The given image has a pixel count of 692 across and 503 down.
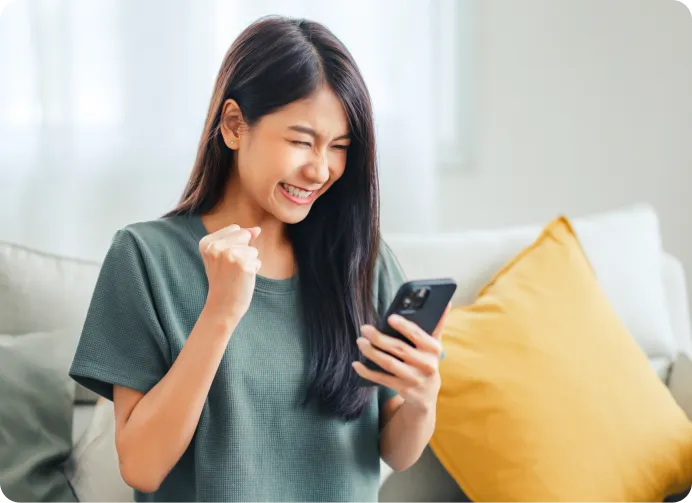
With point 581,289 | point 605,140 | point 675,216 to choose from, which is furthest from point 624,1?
point 581,289

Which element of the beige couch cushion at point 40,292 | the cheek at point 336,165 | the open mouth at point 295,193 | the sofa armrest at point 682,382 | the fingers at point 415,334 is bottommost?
the sofa armrest at point 682,382

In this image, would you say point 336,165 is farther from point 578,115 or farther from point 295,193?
point 578,115

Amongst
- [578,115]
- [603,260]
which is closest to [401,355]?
[603,260]

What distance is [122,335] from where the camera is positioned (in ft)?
3.47

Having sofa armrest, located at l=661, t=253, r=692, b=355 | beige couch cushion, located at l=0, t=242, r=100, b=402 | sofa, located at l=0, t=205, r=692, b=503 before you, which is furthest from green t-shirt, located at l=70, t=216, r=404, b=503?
sofa armrest, located at l=661, t=253, r=692, b=355

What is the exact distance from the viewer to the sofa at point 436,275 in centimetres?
134

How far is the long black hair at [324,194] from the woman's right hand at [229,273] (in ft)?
0.64

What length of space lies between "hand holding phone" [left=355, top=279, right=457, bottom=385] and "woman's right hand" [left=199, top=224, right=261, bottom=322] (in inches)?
6.2

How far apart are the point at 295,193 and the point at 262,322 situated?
7.2 inches

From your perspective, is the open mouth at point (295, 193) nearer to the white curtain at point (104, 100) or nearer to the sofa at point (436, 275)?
the sofa at point (436, 275)

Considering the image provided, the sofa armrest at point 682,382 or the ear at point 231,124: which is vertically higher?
the ear at point 231,124

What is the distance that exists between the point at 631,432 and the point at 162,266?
842 millimetres

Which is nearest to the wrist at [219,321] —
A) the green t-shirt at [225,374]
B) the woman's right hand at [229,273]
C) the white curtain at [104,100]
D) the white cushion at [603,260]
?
the woman's right hand at [229,273]

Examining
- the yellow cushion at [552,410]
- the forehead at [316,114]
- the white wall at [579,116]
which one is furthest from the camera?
the white wall at [579,116]
